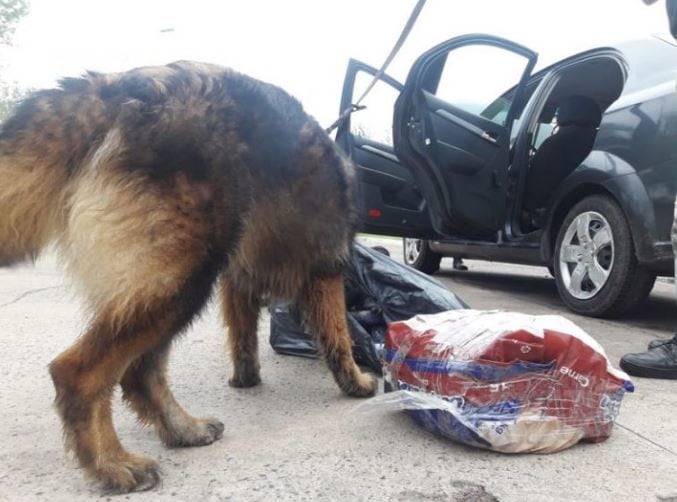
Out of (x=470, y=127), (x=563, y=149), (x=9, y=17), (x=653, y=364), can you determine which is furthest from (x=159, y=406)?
(x=9, y=17)

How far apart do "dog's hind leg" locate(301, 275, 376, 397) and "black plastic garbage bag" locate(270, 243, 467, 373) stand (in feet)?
0.77

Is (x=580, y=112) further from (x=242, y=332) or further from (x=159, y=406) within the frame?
(x=159, y=406)

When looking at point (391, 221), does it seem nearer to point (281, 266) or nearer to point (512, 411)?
point (281, 266)

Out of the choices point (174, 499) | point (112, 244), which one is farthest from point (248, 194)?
point (174, 499)

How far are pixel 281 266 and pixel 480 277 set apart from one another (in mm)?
5289

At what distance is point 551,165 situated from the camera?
16.0 feet

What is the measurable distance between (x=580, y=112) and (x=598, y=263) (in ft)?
4.17

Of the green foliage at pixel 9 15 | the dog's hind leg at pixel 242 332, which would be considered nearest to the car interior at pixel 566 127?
the dog's hind leg at pixel 242 332

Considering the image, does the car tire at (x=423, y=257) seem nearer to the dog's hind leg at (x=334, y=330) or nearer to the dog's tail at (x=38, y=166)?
the dog's hind leg at (x=334, y=330)

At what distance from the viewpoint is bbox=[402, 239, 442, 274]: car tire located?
7.00 m

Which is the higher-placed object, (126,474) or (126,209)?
(126,209)

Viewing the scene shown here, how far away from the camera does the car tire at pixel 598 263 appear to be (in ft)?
13.2

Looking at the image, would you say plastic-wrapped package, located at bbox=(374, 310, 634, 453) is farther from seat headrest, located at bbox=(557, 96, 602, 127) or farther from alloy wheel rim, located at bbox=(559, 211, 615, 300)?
seat headrest, located at bbox=(557, 96, 602, 127)

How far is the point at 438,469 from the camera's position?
6.42 feet
